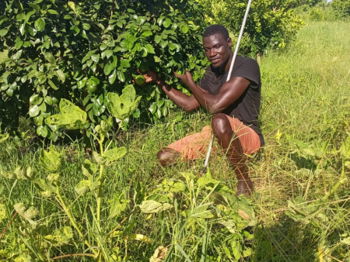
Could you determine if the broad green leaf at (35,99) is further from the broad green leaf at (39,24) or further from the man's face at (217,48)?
the man's face at (217,48)

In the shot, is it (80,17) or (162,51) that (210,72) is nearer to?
(162,51)

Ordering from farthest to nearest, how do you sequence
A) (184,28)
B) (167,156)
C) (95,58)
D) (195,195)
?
(167,156) < (184,28) < (95,58) < (195,195)

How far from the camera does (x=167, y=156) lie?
8.29 ft

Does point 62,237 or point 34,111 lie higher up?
point 34,111

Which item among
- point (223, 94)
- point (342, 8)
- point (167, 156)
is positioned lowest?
point (342, 8)

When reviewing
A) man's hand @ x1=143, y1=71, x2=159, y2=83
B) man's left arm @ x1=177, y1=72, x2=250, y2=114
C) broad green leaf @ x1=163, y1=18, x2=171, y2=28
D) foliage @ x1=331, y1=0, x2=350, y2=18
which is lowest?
foliage @ x1=331, y1=0, x2=350, y2=18

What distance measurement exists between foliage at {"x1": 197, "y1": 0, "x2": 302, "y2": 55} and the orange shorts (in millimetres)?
3704

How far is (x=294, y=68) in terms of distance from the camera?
511cm

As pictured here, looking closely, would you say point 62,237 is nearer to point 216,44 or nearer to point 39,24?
point 39,24

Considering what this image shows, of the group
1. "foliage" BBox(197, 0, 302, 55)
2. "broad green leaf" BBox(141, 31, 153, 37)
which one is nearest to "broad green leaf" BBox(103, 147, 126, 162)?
"broad green leaf" BBox(141, 31, 153, 37)

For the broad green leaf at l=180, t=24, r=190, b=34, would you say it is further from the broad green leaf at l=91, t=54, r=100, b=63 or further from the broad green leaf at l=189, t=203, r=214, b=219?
the broad green leaf at l=189, t=203, r=214, b=219

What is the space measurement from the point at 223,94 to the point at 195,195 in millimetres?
927

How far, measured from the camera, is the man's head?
2.47 metres

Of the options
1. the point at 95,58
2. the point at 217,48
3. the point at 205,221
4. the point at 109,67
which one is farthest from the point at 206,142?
the point at 205,221
